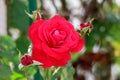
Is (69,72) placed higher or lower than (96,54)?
lower

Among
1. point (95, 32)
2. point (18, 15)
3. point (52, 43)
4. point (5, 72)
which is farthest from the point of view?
point (95, 32)

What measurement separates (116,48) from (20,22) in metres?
0.62

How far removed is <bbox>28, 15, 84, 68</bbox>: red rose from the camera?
25.9 inches

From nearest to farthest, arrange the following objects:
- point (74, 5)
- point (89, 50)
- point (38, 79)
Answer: point (38, 79), point (89, 50), point (74, 5)

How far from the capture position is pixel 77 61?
1672mm

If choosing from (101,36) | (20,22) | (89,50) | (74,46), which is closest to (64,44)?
(74,46)

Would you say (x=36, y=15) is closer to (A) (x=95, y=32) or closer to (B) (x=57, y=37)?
(B) (x=57, y=37)

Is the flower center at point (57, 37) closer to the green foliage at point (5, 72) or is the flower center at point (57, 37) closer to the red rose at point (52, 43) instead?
the red rose at point (52, 43)

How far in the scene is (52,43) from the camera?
671mm

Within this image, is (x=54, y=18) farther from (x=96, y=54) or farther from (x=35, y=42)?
(x=96, y=54)

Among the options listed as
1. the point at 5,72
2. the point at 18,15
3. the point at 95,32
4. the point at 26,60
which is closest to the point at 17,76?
the point at 5,72

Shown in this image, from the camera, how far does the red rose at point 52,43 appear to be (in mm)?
659

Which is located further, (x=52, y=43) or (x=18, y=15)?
(x=18, y=15)

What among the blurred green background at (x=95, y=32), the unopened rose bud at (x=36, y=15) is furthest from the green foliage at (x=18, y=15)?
the unopened rose bud at (x=36, y=15)
